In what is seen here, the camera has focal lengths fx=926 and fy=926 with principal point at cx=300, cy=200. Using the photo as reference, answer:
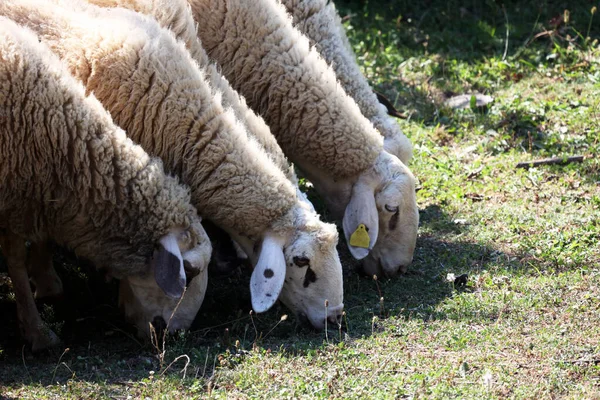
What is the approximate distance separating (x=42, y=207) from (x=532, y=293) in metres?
3.07

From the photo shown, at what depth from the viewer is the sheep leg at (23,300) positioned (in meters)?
5.54

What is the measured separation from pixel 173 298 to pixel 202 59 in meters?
1.84

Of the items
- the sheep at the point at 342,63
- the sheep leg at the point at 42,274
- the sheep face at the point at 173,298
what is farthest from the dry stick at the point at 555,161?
the sheep leg at the point at 42,274

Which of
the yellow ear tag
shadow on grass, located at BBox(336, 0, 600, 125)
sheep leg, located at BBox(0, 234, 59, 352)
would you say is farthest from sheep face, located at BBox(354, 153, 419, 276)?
A: shadow on grass, located at BBox(336, 0, 600, 125)

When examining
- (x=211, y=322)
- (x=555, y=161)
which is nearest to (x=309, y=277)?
(x=211, y=322)

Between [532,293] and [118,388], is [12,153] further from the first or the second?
[532,293]

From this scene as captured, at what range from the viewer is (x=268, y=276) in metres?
5.51

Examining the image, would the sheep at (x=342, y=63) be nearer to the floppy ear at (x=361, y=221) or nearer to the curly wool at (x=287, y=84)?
the curly wool at (x=287, y=84)

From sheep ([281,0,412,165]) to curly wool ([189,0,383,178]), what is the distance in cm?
40

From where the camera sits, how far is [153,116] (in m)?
5.70

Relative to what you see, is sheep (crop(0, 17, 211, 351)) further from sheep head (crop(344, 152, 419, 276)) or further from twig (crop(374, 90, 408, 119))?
twig (crop(374, 90, 408, 119))

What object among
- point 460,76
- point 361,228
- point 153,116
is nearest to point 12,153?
point 153,116

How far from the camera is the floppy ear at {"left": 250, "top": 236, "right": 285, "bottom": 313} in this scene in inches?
214

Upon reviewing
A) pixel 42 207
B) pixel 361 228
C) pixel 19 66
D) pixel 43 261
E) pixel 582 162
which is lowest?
pixel 582 162
